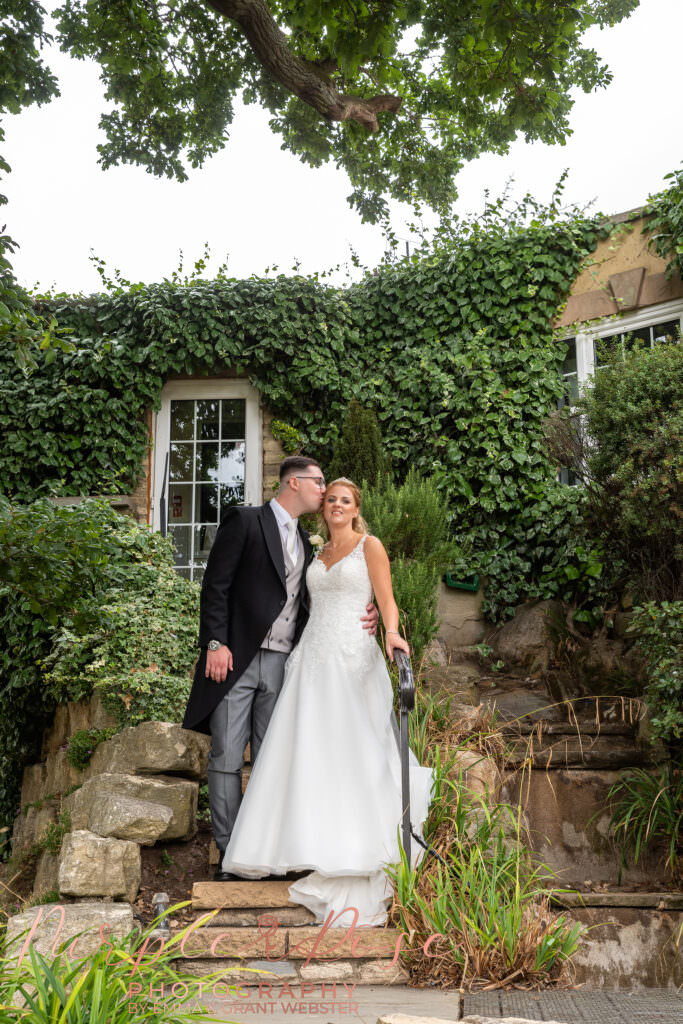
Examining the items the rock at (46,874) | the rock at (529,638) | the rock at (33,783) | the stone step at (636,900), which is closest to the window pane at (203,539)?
the rock at (33,783)

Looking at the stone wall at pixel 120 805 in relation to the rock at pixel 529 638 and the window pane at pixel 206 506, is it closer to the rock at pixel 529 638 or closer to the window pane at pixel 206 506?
the rock at pixel 529 638

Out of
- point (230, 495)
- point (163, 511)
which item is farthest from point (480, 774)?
point (230, 495)

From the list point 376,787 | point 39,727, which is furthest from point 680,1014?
point 39,727

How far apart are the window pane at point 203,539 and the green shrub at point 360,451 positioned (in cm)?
173

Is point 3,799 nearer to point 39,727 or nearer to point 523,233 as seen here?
point 39,727

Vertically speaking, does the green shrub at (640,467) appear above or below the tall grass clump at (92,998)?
above

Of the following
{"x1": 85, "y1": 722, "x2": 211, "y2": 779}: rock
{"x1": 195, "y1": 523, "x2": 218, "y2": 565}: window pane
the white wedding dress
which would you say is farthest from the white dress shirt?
{"x1": 195, "y1": 523, "x2": 218, "y2": 565}: window pane

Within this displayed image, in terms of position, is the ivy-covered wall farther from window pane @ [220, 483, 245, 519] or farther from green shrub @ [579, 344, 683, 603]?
green shrub @ [579, 344, 683, 603]

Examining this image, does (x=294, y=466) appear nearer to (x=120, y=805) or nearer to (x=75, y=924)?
(x=120, y=805)

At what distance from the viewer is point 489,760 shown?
15.6 ft

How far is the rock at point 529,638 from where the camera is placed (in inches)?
290

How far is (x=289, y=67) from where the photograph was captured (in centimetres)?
644

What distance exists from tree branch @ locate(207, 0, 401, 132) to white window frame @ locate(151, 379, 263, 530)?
327 centimetres

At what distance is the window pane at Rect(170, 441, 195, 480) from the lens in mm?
9328
